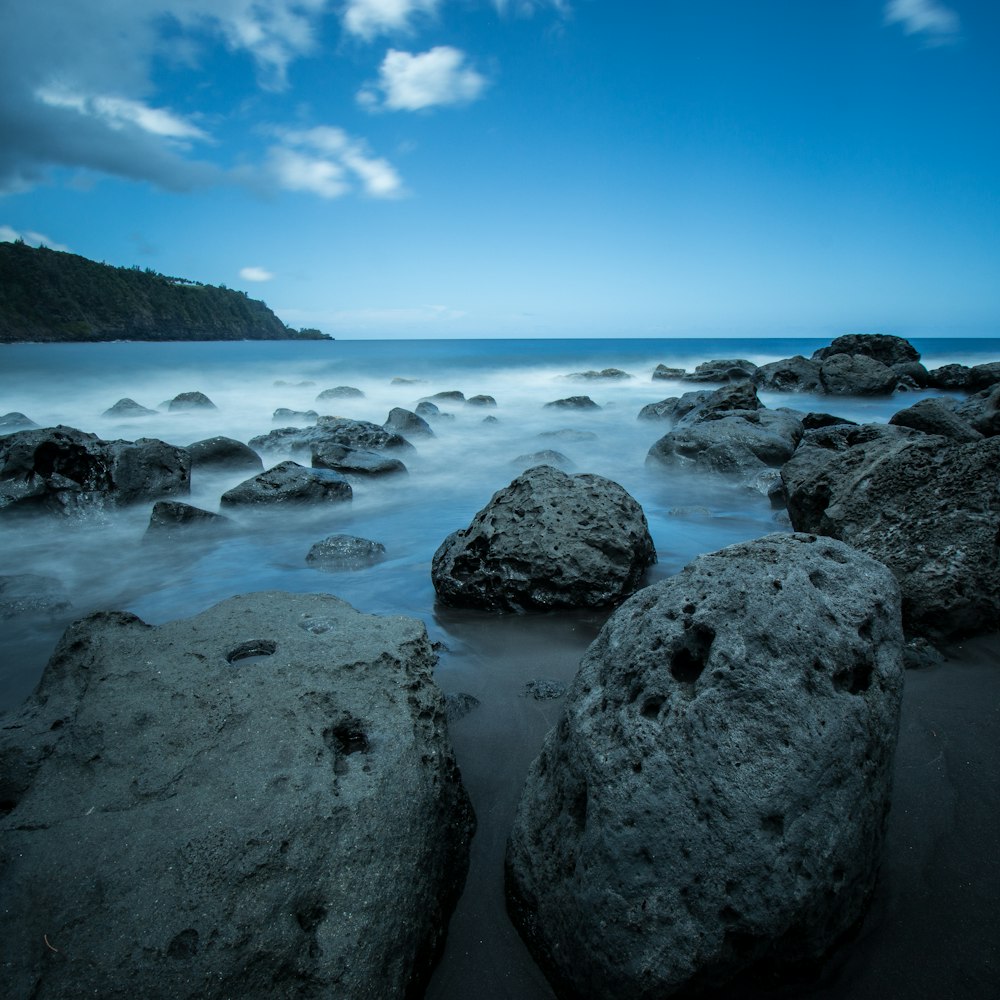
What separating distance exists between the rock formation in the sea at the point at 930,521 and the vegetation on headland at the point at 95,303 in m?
59.2

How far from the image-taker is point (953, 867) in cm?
204

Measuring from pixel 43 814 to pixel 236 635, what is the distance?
91cm

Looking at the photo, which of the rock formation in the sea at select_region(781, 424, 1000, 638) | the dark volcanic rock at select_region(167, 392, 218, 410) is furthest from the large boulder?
the dark volcanic rock at select_region(167, 392, 218, 410)

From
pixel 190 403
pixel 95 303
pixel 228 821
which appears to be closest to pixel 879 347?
pixel 190 403

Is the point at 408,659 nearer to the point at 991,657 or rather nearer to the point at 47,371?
the point at 991,657

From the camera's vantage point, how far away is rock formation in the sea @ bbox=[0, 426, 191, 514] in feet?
23.4

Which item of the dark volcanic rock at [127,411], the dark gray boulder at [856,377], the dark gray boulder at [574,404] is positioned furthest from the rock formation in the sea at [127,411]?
the dark gray boulder at [856,377]

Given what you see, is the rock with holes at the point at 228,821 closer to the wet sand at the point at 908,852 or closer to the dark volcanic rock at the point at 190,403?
the wet sand at the point at 908,852

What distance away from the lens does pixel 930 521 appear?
3.75m

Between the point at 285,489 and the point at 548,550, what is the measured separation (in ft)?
14.2

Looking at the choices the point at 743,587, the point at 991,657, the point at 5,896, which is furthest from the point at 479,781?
the point at 991,657

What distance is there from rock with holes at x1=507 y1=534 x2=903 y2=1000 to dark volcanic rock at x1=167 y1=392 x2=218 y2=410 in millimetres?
18925

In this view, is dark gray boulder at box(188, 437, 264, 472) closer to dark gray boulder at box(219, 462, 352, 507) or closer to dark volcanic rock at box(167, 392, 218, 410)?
dark gray boulder at box(219, 462, 352, 507)

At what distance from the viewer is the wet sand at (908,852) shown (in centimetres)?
175
